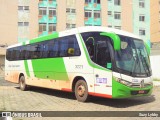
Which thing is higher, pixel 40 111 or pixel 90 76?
pixel 90 76

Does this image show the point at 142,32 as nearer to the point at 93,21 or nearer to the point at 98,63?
the point at 93,21

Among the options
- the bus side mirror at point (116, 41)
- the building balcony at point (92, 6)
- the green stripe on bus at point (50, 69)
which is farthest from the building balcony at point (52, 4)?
the bus side mirror at point (116, 41)

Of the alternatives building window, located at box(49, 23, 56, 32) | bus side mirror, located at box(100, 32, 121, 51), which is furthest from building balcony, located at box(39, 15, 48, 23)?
bus side mirror, located at box(100, 32, 121, 51)

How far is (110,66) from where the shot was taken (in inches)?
478

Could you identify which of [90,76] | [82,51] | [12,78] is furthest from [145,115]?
[12,78]

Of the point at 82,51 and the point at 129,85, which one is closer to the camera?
the point at 129,85

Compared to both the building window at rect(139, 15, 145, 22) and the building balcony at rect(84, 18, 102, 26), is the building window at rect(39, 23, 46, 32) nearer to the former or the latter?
Answer: the building balcony at rect(84, 18, 102, 26)

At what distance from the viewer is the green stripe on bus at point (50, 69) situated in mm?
15219

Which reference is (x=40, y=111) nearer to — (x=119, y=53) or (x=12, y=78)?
(x=119, y=53)

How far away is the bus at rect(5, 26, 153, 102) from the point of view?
11992 mm

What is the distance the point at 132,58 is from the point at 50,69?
552 cm

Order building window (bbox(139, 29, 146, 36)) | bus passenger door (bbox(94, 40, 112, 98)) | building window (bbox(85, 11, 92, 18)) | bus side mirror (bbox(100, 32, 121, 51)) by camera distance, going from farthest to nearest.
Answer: building window (bbox(139, 29, 146, 36)) < building window (bbox(85, 11, 92, 18)) < bus passenger door (bbox(94, 40, 112, 98)) < bus side mirror (bbox(100, 32, 121, 51))

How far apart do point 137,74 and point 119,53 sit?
115 cm

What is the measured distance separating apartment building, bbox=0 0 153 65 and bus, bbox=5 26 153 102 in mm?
32837
